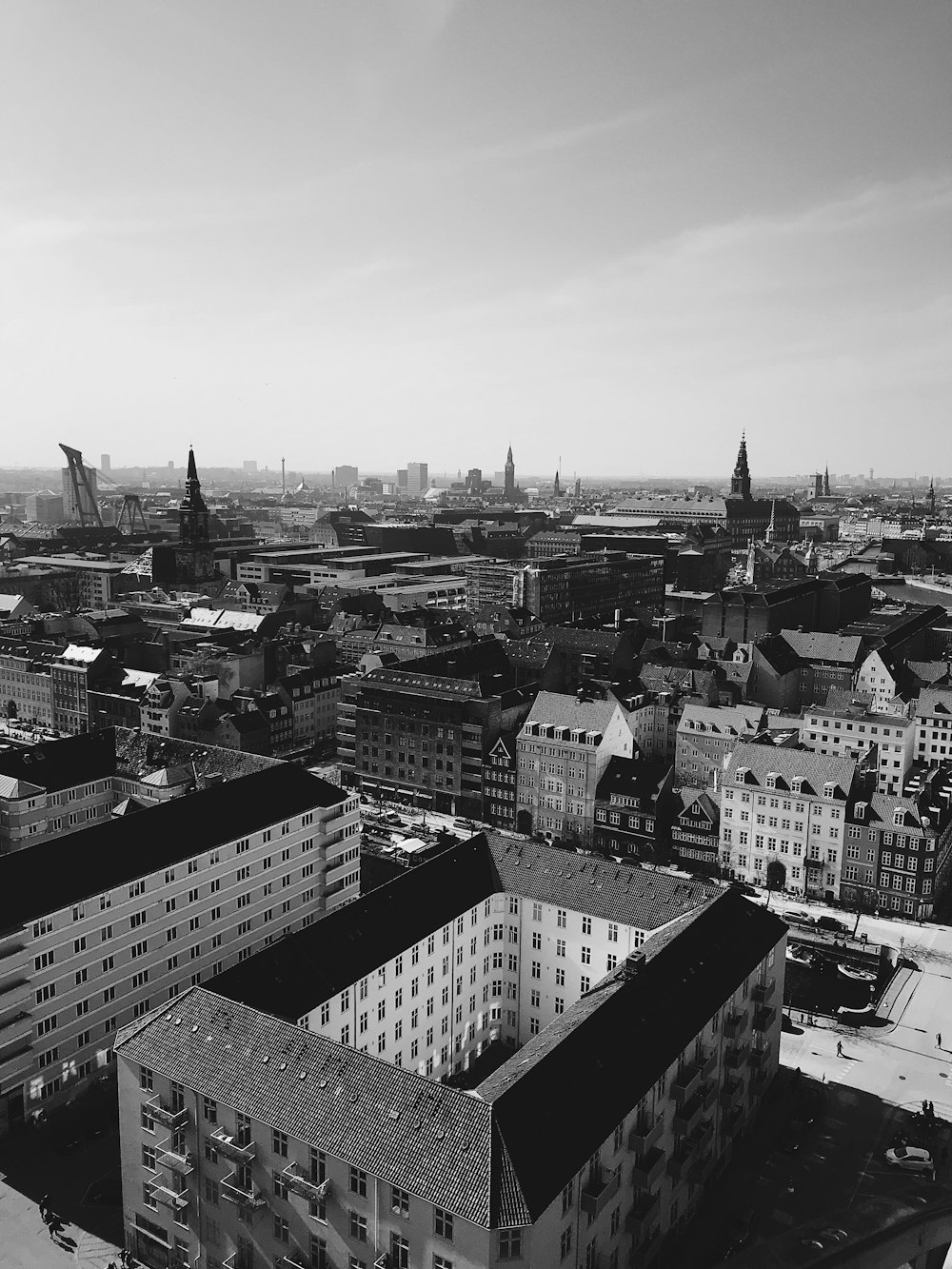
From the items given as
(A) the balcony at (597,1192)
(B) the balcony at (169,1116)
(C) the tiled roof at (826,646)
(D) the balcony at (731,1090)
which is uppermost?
(C) the tiled roof at (826,646)

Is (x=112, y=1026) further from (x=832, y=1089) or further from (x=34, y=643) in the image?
(x=34, y=643)

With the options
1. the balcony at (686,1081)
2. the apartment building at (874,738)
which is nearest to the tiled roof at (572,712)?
the apartment building at (874,738)

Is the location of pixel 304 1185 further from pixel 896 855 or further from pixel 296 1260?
pixel 896 855

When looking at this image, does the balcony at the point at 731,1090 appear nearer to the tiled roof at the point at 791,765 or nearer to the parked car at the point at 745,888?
the parked car at the point at 745,888

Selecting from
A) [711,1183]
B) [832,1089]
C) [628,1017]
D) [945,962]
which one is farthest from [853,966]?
[628,1017]

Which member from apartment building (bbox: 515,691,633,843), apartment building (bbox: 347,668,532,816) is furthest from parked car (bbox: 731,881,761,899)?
apartment building (bbox: 347,668,532,816)

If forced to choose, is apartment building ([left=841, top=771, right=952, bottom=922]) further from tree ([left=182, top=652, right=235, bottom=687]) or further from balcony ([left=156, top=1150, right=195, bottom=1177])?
tree ([left=182, top=652, right=235, bottom=687])
